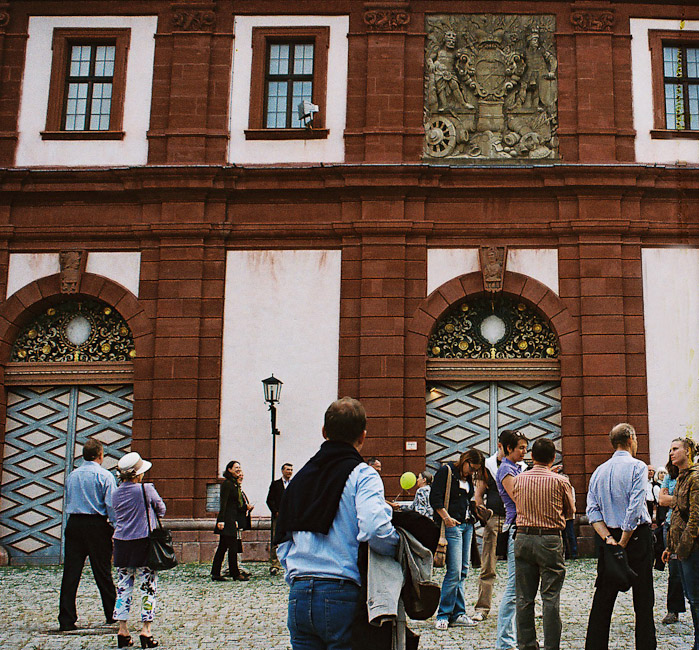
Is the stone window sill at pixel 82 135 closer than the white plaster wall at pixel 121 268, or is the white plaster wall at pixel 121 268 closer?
the white plaster wall at pixel 121 268

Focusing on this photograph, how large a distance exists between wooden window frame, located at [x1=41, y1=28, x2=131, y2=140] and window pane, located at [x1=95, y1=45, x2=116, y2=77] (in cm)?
14

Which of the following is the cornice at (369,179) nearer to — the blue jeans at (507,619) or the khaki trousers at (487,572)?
the khaki trousers at (487,572)

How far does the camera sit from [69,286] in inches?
795

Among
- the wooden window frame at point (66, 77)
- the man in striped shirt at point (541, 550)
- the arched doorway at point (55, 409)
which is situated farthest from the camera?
the wooden window frame at point (66, 77)

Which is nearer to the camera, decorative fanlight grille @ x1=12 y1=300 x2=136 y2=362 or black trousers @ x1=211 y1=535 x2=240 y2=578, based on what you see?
black trousers @ x1=211 y1=535 x2=240 y2=578

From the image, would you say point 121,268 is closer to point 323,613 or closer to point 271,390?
point 271,390

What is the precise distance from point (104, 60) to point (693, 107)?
12166mm

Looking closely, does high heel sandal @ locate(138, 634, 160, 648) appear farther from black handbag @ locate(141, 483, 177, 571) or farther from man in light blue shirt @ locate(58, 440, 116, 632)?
man in light blue shirt @ locate(58, 440, 116, 632)

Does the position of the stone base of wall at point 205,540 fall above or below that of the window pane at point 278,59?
below

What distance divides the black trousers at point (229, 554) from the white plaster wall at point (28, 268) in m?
7.57

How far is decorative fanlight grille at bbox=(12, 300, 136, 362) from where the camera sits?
20328 millimetres

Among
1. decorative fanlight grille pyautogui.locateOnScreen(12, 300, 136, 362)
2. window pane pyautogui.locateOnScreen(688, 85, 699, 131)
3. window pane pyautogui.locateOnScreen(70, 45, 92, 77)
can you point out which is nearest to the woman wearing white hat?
decorative fanlight grille pyautogui.locateOnScreen(12, 300, 136, 362)

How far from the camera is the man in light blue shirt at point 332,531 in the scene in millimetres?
5199

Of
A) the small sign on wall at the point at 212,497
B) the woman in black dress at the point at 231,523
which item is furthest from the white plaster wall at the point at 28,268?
the woman in black dress at the point at 231,523
